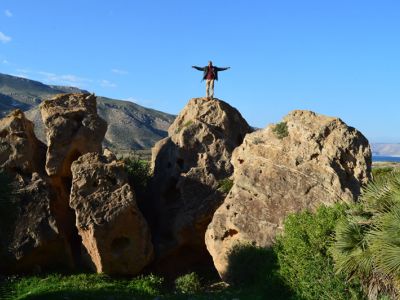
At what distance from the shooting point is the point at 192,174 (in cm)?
2452

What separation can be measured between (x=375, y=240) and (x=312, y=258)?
14.6 ft

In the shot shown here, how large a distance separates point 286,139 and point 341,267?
918 centimetres

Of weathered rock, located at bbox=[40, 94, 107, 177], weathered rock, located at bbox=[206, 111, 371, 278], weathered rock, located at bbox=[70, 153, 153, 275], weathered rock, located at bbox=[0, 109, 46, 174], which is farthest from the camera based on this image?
weathered rock, located at bbox=[40, 94, 107, 177]

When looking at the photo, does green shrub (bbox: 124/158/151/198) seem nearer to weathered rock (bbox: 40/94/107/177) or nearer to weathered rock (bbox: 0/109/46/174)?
weathered rock (bbox: 40/94/107/177)

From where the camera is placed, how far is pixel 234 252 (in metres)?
19.7

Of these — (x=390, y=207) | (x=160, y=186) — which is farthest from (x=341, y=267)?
(x=160, y=186)

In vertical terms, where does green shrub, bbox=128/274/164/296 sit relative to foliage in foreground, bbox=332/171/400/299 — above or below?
below

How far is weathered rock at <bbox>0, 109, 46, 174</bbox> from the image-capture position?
2345 centimetres

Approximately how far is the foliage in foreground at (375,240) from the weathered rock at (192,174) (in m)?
11.5

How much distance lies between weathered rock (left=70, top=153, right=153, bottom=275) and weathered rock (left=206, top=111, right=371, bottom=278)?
322cm

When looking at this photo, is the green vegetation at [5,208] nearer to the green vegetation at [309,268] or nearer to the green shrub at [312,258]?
the green vegetation at [309,268]

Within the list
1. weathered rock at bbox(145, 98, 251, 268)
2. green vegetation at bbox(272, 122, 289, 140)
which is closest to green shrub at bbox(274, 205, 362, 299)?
green vegetation at bbox(272, 122, 289, 140)

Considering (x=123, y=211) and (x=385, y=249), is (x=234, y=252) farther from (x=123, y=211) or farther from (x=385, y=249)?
(x=385, y=249)

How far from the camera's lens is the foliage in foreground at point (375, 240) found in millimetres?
10617
